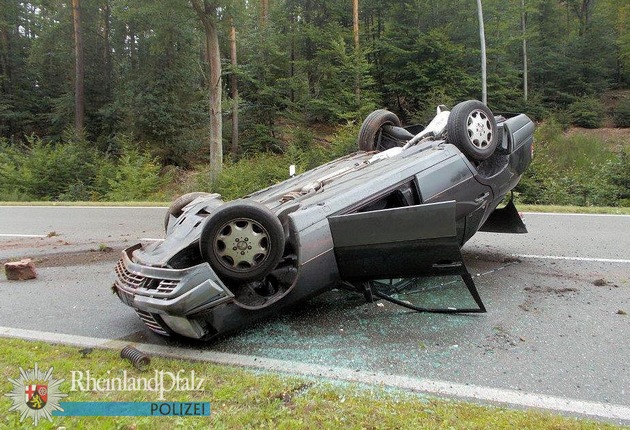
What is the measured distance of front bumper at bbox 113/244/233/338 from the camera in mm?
2854

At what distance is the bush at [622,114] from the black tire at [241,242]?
26.7 meters

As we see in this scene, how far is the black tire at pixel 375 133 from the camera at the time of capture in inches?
200

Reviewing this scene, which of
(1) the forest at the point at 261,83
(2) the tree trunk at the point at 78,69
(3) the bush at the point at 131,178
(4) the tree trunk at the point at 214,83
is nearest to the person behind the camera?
(4) the tree trunk at the point at 214,83

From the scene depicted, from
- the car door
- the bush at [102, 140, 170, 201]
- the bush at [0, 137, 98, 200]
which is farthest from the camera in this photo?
the bush at [0, 137, 98, 200]

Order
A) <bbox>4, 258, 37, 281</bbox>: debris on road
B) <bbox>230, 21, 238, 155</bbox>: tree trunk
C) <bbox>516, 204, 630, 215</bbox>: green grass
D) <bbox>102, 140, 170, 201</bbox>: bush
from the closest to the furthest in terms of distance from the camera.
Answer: <bbox>4, 258, 37, 281</bbox>: debris on road → <bbox>516, 204, 630, 215</bbox>: green grass → <bbox>102, 140, 170, 201</bbox>: bush → <bbox>230, 21, 238, 155</bbox>: tree trunk

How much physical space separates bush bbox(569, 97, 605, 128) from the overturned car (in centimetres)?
2425

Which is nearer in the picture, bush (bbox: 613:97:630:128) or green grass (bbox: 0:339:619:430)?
green grass (bbox: 0:339:619:430)

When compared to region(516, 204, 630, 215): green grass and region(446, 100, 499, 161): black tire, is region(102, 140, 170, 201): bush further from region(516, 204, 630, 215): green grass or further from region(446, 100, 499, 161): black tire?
region(446, 100, 499, 161): black tire

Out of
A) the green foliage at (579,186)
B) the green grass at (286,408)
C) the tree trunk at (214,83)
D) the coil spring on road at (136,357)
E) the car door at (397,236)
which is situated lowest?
the green foliage at (579,186)

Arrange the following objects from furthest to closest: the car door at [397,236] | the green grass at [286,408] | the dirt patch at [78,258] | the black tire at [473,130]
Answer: the dirt patch at [78,258]
the black tire at [473,130]
the car door at [397,236]
the green grass at [286,408]

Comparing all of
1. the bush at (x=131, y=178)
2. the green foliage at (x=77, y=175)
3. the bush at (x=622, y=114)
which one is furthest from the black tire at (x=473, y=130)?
the bush at (x=622, y=114)

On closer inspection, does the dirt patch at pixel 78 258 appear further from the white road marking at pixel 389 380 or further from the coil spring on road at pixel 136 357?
the coil spring on road at pixel 136 357

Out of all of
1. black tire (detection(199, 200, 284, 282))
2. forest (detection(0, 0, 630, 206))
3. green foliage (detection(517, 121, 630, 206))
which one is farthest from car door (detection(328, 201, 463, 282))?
forest (detection(0, 0, 630, 206))

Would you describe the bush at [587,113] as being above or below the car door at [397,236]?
above
